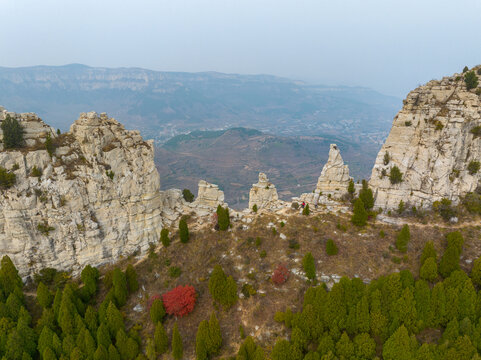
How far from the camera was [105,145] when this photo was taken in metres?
46.3

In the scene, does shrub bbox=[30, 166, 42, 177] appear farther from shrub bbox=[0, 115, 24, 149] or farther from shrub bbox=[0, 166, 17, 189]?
shrub bbox=[0, 115, 24, 149]

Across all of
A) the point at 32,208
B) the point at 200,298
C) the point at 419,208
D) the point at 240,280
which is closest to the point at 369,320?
the point at 240,280

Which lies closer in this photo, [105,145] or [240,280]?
[240,280]

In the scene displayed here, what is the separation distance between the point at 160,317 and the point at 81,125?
3213cm

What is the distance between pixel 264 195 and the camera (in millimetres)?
55906

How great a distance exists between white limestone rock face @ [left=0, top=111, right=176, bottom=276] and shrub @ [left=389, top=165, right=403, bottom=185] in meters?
41.9

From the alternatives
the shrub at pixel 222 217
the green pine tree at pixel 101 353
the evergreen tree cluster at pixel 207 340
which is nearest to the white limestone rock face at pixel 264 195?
the shrub at pixel 222 217

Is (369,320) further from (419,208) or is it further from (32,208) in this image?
(32,208)

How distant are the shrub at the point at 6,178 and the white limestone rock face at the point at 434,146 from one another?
59832 millimetres

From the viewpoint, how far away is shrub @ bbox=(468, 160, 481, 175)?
47.1 meters

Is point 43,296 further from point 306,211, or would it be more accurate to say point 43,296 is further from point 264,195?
point 306,211

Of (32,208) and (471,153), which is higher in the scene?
(471,153)

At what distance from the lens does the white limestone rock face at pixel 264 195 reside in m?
55.8

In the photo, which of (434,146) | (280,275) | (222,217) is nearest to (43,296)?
(222,217)
